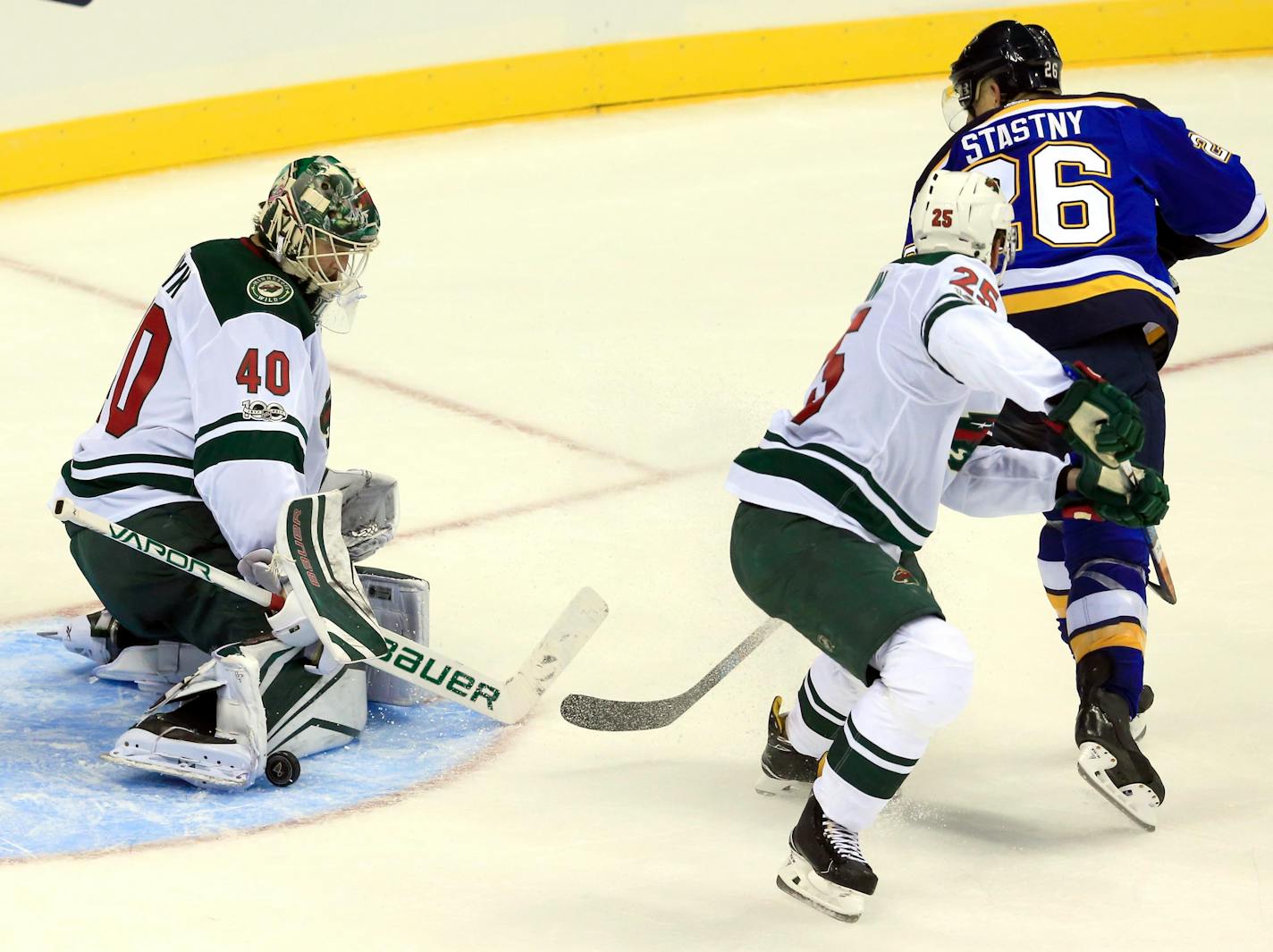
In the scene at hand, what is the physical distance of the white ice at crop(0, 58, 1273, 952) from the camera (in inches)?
110

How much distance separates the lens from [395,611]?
3.54 m

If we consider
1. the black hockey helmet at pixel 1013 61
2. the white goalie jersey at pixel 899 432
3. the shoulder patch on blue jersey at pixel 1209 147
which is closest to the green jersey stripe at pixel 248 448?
the white goalie jersey at pixel 899 432

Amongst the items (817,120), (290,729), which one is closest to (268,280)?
(290,729)

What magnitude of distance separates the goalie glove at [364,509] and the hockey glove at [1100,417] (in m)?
1.43

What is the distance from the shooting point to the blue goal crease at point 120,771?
117 inches

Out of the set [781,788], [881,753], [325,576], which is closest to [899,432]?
[881,753]

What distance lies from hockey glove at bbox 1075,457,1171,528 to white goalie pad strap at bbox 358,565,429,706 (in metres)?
1.24

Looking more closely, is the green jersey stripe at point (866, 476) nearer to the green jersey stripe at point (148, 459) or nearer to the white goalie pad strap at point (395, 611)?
the white goalie pad strap at point (395, 611)

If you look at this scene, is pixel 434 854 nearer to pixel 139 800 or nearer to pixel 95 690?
pixel 139 800

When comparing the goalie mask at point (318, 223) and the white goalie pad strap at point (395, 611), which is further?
the white goalie pad strap at point (395, 611)

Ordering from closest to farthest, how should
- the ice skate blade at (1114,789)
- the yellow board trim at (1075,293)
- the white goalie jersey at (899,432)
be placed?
the white goalie jersey at (899,432) < the ice skate blade at (1114,789) < the yellow board trim at (1075,293)

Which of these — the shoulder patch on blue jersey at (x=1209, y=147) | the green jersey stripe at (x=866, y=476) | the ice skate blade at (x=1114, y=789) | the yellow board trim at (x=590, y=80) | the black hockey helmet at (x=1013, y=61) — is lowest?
the ice skate blade at (x=1114, y=789)

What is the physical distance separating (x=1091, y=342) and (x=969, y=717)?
0.69 m

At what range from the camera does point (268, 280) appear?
10.8 feet
